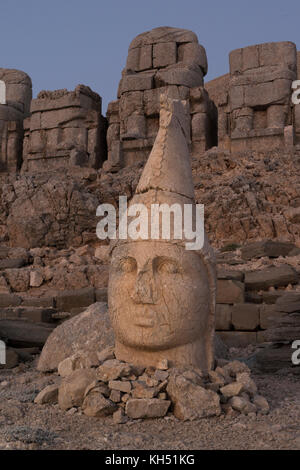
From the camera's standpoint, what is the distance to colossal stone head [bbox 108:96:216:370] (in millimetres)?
3658

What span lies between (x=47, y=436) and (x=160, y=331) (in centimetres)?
114

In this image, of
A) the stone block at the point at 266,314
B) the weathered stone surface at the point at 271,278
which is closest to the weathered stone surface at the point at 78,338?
the stone block at the point at 266,314

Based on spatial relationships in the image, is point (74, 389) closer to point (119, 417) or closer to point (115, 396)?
point (115, 396)

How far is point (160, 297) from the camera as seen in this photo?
3.65 meters

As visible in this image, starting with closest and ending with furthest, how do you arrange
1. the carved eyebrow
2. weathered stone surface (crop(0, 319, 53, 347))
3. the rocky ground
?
the rocky ground → the carved eyebrow → weathered stone surface (crop(0, 319, 53, 347))

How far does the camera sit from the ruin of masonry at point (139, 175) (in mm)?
8047

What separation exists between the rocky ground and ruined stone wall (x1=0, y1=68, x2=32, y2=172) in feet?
52.9

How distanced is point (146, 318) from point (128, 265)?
46cm

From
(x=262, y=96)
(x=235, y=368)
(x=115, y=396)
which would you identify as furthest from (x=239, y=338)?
(x=262, y=96)

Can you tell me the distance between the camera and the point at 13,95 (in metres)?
19.6

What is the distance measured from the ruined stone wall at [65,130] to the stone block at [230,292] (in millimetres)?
10359

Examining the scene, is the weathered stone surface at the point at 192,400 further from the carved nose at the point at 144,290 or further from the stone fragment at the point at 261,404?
the carved nose at the point at 144,290

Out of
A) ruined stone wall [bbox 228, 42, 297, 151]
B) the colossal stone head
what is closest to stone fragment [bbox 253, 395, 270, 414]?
the colossal stone head

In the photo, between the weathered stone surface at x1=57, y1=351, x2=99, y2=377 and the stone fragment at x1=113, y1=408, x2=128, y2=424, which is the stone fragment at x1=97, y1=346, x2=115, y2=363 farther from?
the stone fragment at x1=113, y1=408, x2=128, y2=424
